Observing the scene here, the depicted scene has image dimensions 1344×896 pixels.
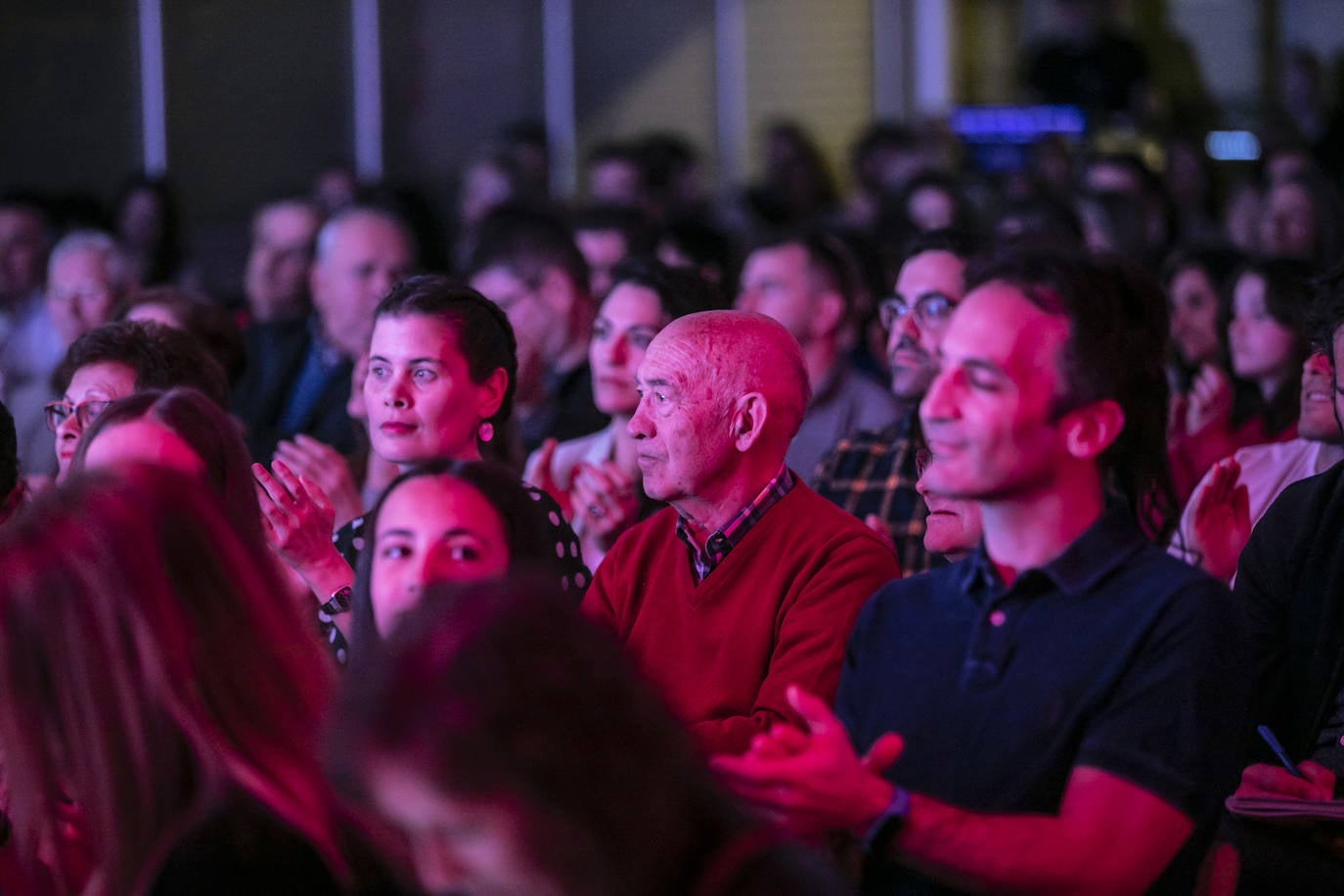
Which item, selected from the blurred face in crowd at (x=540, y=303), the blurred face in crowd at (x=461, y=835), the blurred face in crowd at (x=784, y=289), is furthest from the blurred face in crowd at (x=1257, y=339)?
the blurred face in crowd at (x=461, y=835)

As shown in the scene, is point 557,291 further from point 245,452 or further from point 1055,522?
point 1055,522

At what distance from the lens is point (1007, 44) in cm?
1080

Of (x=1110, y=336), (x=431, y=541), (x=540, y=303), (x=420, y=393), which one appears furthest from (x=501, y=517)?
(x=540, y=303)

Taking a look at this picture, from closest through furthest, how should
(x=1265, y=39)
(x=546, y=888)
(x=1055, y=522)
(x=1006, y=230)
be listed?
(x=546, y=888) < (x=1055, y=522) < (x=1006, y=230) < (x=1265, y=39)

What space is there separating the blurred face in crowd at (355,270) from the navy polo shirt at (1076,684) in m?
3.03

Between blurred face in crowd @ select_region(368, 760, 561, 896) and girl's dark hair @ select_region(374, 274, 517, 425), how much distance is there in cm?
168

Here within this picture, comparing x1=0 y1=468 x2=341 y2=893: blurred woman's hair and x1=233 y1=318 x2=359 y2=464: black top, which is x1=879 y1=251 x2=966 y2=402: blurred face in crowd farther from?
x1=0 y1=468 x2=341 y2=893: blurred woman's hair

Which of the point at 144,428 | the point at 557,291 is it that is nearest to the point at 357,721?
the point at 144,428

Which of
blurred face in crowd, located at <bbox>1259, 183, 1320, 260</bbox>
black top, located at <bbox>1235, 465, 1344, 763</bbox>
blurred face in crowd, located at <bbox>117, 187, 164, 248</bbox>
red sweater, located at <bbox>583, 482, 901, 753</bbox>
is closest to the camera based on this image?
red sweater, located at <bbox>583, 482, 901, 753</bbox>

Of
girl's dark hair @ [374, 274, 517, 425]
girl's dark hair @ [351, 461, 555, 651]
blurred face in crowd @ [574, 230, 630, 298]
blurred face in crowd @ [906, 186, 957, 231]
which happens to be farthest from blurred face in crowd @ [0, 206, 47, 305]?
girl's dark hair @ [351, 461, 555, 651]

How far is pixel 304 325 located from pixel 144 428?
2.95 metres

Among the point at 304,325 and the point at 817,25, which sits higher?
the point at 817,25

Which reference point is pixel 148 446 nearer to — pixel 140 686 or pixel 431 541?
pixel 431 541

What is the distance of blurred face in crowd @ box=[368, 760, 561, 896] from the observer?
1.29 m
